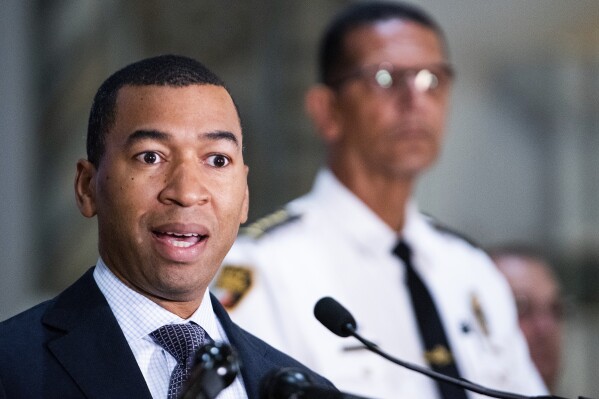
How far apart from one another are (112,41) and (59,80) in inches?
9.6

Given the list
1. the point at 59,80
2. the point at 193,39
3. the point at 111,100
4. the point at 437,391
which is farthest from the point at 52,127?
the point at 111,100

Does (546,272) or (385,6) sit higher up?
(385,6)

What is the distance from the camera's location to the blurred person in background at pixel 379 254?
2576 mm

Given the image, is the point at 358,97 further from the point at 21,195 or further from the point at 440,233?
the point at 21,195

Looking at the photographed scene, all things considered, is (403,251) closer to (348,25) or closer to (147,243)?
(348,25)

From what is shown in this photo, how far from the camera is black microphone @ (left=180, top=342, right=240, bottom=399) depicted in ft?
3.76

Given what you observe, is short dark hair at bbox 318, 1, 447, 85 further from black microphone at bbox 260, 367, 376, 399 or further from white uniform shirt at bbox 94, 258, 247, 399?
black microphone at bbox 260, 367, 376, 399

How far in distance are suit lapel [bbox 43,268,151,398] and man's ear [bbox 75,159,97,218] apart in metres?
0.12

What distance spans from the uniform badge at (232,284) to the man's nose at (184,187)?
1112 millimetres

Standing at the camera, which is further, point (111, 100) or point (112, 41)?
point (112, 41)

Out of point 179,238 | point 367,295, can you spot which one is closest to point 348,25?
point 367,295

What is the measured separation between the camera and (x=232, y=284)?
2.57 m

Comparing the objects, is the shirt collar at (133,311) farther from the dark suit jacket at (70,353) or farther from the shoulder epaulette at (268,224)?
the shoulder epaulette at (268,224)

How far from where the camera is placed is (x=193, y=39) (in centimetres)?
391
